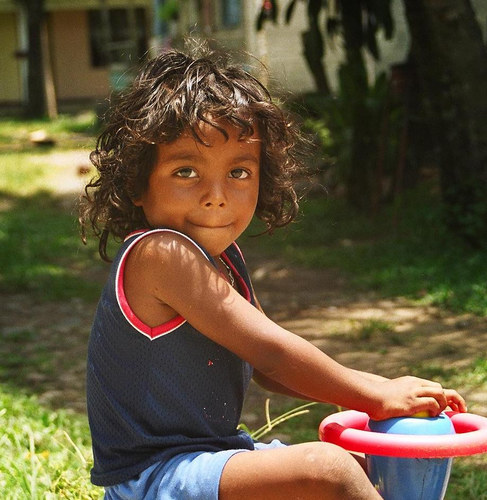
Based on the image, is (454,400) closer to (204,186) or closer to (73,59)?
(204,186)

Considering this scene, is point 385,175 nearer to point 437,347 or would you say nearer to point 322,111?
point 322,111

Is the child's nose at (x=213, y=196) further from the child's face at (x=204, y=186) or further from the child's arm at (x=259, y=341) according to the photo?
the child's arm at (x=259, y=341)

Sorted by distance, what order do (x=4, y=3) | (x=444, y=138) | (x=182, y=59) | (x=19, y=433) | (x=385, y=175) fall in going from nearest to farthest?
(x=182, y=59)
(x=19, y=433)
(x=444, y=138)
(x=385, y=175)
(x=4, y=3)

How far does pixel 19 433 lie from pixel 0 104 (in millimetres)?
23314

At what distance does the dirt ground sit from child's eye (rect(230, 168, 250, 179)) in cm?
187

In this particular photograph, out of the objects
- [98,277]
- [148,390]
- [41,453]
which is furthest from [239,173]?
[98,277]

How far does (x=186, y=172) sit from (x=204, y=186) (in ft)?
0.18

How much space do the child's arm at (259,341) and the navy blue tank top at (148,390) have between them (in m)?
0.06

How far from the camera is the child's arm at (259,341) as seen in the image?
6.78 feet

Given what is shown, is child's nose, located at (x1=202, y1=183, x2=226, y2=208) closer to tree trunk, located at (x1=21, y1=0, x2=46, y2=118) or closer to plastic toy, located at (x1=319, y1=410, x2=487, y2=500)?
plastic toy, located at (x1=319, y1=410, x2=487, y2=500)

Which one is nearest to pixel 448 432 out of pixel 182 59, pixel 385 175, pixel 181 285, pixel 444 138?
pixel 181 285

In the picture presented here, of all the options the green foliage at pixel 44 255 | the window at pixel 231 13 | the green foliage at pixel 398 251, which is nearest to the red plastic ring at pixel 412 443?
the green foliage at pixel 398 251

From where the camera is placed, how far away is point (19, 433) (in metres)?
3.46

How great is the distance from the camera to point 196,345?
2.14m
